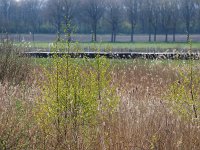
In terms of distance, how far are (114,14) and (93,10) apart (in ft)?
12.8

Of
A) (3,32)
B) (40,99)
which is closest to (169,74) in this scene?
(3,32)

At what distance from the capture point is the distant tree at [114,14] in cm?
6675

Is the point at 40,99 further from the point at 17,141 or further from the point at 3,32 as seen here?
the point at 3,32

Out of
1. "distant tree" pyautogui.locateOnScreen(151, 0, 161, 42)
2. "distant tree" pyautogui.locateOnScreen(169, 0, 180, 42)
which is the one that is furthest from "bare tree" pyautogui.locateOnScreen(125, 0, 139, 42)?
"distant tree" pyautogui.locateOnScreen(169, 0, 180, 42)

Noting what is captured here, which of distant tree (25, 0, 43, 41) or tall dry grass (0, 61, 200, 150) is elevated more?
distant tree (25, 0, 43, 41)

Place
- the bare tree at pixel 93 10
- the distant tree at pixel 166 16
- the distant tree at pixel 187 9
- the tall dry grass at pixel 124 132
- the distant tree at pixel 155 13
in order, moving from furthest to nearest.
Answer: the bare tree at pixel 93 10
the distant tree at pixel 187 9
the distant tree at pixel 155 13
the distant tree at pixel 166 16
the tall dry grass at pixel 124 132

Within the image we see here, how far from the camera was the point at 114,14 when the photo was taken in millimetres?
67625

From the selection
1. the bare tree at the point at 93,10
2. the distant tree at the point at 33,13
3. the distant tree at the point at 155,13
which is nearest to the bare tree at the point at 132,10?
the distant tree at the point at 155,13

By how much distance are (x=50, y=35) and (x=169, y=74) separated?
62.9m

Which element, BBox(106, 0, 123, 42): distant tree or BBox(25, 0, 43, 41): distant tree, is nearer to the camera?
BBox(106, 0, 123, 42): distant tree

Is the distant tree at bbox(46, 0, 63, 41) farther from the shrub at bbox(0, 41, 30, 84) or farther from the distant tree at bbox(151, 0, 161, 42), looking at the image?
the shrub at bbox(0, 41, 30, 84)

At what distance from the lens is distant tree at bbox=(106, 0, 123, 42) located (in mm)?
66750

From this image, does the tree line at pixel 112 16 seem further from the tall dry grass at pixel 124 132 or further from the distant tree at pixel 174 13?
the tall dry grass at pixel 124 132

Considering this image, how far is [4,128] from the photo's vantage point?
18.4 ft
